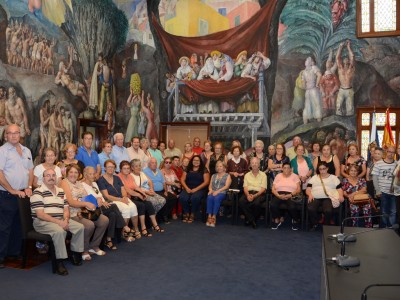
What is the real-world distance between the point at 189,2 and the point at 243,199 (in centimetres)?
724

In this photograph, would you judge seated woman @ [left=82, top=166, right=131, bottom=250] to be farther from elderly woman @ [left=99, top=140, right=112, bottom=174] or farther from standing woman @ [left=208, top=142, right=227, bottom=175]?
standing woman @ [left=208, top=142, right=227, bottom=175]

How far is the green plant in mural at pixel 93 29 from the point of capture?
10.5 meters

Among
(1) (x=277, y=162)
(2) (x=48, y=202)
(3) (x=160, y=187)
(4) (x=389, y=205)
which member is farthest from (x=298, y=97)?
(2) (x=48, y=202)

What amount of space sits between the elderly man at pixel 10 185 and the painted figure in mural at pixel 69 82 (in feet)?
16.0

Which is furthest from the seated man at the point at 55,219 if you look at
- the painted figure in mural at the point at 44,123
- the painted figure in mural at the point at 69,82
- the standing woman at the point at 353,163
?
the standing woman at the point at 353,163

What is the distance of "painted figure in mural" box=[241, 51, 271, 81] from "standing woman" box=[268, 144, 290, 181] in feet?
12.4

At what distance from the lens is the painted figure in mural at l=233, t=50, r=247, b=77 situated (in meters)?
11.9

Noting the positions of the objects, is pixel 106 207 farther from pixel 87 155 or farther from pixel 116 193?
pixel 87 155

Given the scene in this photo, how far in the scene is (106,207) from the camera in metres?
6.27

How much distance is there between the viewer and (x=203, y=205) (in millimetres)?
8406

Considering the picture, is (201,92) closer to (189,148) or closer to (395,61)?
(189,148)

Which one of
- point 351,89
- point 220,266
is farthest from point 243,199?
point 351,89

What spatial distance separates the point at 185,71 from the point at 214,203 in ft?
18.6

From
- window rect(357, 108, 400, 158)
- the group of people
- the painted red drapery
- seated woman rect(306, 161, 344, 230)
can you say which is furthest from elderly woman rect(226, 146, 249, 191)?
window rect(357, 108, 400, 158)
